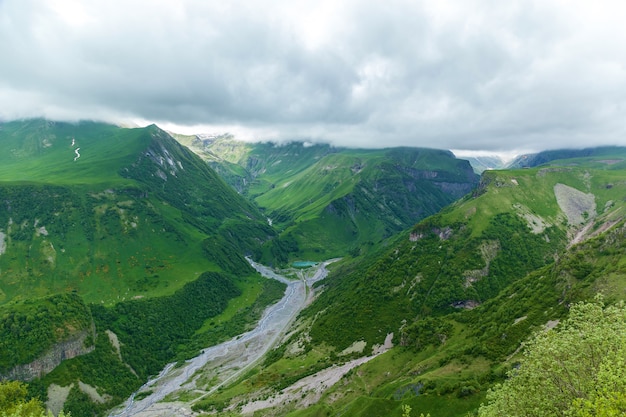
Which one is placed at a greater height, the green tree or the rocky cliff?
the green tree

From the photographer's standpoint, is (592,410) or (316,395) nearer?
(592,410)

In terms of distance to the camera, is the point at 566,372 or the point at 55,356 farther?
the point at 55,356

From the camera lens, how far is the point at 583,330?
44.2 m

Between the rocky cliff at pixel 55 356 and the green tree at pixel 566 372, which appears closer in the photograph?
the green tree at pixel 566 372

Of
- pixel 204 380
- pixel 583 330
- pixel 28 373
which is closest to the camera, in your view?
pixel 583 330

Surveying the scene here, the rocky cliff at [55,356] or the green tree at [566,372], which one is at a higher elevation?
the green tree at [566,372]

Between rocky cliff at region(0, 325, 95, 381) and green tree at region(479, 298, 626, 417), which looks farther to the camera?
rocky cliff at region(0, 325, 95, 381)

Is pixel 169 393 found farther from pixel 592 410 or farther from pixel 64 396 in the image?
pixel 592 410

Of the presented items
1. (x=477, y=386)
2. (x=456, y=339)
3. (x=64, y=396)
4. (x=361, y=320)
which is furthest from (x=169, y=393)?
(x=477, y=386)

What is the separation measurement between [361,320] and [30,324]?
16721 cm

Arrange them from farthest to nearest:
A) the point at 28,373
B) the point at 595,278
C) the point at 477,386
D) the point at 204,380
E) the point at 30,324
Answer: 1. the point at 204,380
2. the point at 30,324
3. the point at 28,373
4. the point at 595,278
5. the point at 477,386

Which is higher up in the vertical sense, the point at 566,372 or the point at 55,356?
the point at 566,372

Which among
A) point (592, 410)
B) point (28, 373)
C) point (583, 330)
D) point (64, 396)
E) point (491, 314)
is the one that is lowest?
point (64, 396)

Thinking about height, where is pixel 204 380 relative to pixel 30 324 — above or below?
below
